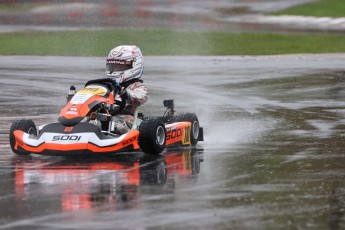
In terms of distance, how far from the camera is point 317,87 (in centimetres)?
2080

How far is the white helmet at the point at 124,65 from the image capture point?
13.5m

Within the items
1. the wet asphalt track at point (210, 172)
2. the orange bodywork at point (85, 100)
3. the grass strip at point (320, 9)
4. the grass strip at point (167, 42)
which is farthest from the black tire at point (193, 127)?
the grass strip at point (320, 9)

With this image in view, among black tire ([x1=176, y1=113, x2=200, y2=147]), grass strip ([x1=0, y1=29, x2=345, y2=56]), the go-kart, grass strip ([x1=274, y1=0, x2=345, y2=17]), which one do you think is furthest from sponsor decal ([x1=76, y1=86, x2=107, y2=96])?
grass strip ([x1=274, y1=0, x2=345, y2=17])

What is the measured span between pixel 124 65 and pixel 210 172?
9.08ft

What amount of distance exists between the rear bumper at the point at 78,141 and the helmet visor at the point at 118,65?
131 centimetres

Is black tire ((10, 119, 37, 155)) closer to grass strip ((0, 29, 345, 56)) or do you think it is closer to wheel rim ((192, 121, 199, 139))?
wheel rim ((192, 121, 199, 139))

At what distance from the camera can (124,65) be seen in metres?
13.5

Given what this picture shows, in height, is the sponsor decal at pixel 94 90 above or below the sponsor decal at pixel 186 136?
above

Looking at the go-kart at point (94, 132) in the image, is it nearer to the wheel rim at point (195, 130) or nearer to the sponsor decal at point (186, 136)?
the sponsor decal at point (186, 136)

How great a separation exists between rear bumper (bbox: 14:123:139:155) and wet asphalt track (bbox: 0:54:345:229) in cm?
14

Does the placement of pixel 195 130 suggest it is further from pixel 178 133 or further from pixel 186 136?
pixel 178 133

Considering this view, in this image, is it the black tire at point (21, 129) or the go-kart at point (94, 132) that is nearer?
the go-kart at point (94, 132)

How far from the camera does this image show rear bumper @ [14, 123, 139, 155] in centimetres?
1213

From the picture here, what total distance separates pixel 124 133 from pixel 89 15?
83.0 ft
